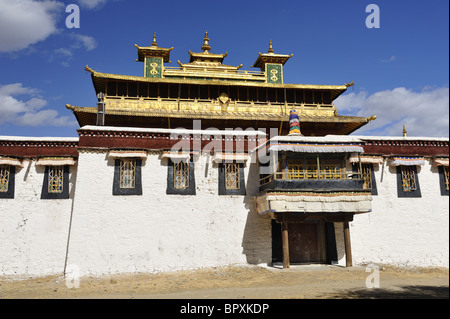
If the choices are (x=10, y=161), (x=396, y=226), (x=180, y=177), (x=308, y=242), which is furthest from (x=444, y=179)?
(x=10, y=161)

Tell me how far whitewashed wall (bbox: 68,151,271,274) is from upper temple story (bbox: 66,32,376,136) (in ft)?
16.7

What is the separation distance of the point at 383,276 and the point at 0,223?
12.6 m

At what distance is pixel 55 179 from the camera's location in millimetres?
13164

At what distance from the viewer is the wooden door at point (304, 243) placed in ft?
43.4

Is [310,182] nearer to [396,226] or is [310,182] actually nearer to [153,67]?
[396,226]

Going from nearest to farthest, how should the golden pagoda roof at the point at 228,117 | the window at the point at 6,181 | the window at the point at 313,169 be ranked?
the window at the point at 6,181
the window at the point at 313,169
the golden pagoda roof at the point at 228,117

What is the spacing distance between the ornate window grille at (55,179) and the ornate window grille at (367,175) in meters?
11.0

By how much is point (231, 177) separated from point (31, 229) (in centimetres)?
710

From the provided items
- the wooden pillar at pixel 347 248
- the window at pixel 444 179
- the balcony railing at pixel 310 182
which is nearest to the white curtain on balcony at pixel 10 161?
the balcony railing at pixel 310 182

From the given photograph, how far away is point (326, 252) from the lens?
13.2 m

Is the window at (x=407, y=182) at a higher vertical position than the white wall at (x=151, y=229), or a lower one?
higher

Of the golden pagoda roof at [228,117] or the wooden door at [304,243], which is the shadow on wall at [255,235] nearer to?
the wooden door at [304,243]

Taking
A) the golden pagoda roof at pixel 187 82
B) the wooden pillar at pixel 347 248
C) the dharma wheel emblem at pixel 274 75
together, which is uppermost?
the dharma wheel emblem at pixel 274 75
